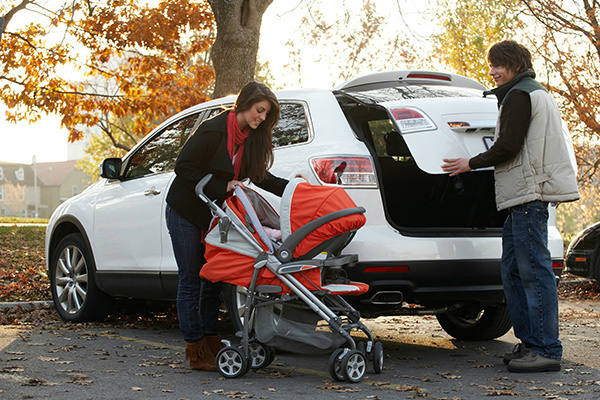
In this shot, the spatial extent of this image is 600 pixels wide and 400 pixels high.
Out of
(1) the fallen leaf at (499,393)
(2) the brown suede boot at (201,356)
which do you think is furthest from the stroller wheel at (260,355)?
(1) the fallen leaf at (499,393)

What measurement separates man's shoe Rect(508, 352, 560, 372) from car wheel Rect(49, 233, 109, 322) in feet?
12.7

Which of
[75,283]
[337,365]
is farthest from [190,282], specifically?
[75,283]

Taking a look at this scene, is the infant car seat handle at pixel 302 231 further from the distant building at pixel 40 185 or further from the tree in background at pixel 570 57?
the distant building at pixel 40 185

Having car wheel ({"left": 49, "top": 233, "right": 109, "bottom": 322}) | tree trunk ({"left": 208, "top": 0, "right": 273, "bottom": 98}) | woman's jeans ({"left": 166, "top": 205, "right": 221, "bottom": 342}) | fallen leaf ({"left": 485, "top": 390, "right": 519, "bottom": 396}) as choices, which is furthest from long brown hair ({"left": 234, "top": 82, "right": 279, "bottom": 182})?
tree trunk ({"left": 208, "top": 0, "right": 273, "bottom": 98})

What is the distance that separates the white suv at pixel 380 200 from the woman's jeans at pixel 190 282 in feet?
1.27

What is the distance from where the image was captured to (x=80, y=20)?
15016 mm

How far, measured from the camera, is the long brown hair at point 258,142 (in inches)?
206

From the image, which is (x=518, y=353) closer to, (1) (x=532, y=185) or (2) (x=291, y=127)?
(1) (x=532, y=185)

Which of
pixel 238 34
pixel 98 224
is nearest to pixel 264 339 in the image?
pixel 98 224

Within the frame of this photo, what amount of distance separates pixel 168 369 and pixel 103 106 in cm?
1031

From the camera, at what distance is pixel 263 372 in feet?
17.7

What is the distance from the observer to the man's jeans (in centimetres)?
541

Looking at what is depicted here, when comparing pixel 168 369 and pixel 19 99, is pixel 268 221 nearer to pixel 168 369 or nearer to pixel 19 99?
pixel 168 369

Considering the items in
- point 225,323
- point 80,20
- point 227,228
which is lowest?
point 225,323
